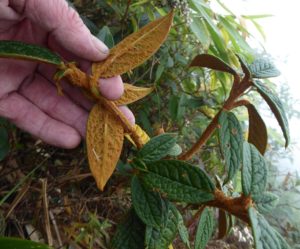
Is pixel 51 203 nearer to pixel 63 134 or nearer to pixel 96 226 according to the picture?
pixel 96 226

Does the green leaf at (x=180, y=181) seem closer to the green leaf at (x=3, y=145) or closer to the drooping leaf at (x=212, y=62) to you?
the drooping leaf at (x=212, y=62)

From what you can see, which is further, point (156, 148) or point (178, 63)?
point (178, 63)

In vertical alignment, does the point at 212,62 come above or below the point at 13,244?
above

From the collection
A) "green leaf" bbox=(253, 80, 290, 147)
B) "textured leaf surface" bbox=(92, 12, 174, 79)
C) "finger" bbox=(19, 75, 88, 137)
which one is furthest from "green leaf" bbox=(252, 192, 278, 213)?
"finger" bbox=(19, 75, 88, 137)

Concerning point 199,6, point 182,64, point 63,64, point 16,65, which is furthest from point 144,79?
point 63,64

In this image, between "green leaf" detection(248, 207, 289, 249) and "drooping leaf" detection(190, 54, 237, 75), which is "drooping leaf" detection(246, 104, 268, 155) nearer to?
"drooping leaf" detection(190, 54, 237, 75)

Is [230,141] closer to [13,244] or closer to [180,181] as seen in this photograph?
[180,181]

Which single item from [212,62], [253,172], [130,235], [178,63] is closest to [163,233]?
[130,235]
